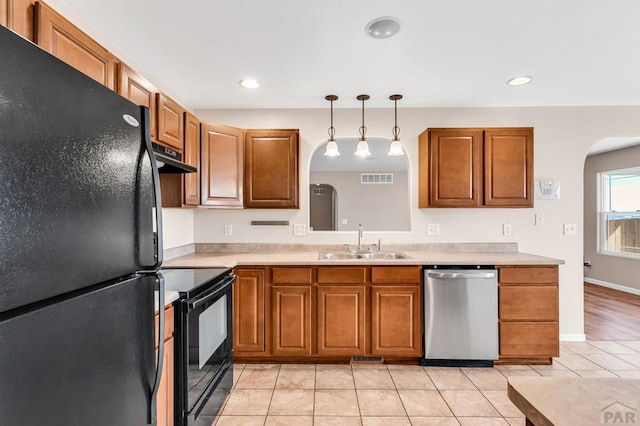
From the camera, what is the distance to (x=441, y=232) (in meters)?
3.27

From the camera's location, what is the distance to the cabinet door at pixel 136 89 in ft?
5.51

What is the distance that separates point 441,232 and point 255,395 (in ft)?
7.62

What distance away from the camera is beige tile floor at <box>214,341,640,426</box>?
6.51 feet

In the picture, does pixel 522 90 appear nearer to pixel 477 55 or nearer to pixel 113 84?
pixel 477 55

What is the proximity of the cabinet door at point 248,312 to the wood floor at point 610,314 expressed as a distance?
341cm

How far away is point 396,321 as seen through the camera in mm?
2641

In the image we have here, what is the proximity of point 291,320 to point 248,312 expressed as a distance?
375mm

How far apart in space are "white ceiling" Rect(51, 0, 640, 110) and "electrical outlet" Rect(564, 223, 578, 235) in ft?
4.16

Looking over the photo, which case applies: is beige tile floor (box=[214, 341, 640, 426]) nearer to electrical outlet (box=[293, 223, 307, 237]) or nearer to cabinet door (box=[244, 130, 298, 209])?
electrical outlet (box=[293, 223, 307, 237])

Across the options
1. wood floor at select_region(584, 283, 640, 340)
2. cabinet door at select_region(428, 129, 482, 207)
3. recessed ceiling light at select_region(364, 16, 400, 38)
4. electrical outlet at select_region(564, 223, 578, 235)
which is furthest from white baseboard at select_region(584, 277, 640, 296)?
recessed ceiling light at select_region(364, 16, 400, 38)

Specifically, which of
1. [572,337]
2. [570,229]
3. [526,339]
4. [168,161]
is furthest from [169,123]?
[572,337]

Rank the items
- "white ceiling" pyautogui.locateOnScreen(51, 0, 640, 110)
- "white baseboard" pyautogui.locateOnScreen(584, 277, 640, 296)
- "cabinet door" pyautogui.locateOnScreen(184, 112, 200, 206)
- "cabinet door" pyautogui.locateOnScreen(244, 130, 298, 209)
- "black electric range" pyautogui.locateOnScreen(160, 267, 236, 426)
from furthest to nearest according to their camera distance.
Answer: "white baseboard" pyautogui.locateOnScreen(584, 277, 640, 296) < "cabinet door" pyautogui.locateOnScreen(244, 130, 298, 209) < "cabinet door" pyautogui.locateOnScreen(184, 112, 200, 206) < "white ceiling" pyautogui.locateOnScreen(51, 0, 640, 110) < "black electric range" pyautogui.locateOnScreen(160, 267, 236, 426)

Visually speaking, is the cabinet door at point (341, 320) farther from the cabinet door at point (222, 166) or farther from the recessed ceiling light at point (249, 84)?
the recessed ceiling light at point (249, 84)

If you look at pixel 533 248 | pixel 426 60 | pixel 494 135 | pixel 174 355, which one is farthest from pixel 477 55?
pixel 174 355
